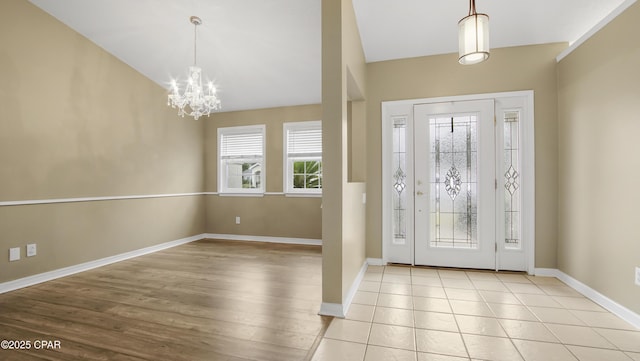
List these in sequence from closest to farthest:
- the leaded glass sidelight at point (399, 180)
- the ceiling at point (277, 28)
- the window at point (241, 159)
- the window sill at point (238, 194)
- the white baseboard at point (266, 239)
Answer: the ceiling at point (277, 28) < the leaded glass sidelight at point (399, 180) < the white baseboard at point (266, 239) < the window sill at point (238, 194) < the window at point (241, 159)

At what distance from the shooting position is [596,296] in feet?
8.67

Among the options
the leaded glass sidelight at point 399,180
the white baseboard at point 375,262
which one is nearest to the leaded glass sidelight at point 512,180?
the leaded glass sidelight at point 399,180

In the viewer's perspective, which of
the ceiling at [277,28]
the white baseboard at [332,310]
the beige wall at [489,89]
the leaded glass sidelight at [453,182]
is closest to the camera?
the white baseboard at [332,310]

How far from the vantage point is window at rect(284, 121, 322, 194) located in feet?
17.3

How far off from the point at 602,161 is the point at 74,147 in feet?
18.9

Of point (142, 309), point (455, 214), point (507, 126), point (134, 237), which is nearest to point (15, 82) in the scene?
point (134, 237)

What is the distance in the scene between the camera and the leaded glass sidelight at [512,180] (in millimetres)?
3492

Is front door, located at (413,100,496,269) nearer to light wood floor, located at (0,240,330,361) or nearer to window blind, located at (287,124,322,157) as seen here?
light wood floor, located at (0,240,330,361)

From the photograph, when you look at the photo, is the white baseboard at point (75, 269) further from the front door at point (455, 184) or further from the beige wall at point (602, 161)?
the beige wall at point (602, 161)

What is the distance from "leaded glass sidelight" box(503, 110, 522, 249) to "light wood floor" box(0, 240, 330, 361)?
2.43m

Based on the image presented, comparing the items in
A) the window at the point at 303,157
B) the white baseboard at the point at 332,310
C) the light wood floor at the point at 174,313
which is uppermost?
the window at the point at 303,157

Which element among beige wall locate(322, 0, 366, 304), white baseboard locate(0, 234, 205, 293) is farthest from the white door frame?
white baseboard locate(0, 234, 205, 293)

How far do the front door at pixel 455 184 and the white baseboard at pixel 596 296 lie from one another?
0.60 metres

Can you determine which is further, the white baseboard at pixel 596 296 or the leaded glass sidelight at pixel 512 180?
the leaded glass sidelight at pixel 512 180
